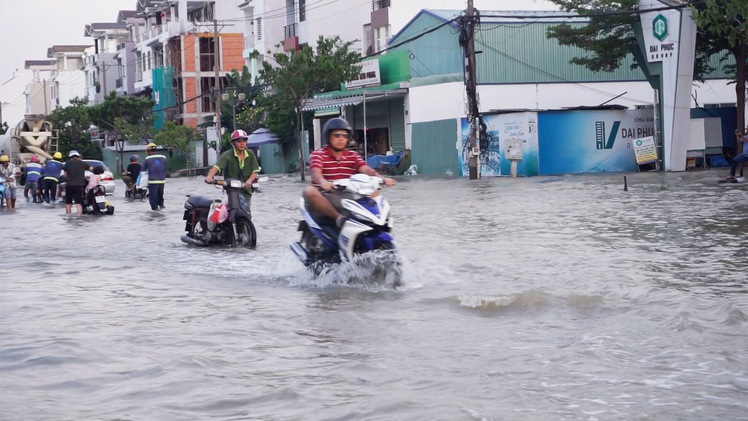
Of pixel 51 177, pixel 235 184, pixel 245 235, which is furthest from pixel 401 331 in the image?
pixel 51 177

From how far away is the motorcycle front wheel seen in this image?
13.4 m

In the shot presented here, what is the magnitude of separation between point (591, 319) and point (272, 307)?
2.51m

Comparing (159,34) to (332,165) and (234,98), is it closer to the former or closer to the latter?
(234,98)

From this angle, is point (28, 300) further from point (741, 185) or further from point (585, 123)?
point (585, 123)

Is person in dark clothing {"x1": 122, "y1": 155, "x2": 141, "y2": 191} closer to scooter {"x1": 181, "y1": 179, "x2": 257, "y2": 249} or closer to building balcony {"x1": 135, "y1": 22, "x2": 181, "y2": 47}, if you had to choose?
scooter {"x1": 181, "y1": 179, "x2": 257, "y2": 249}

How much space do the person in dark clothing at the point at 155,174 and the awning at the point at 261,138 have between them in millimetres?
31876

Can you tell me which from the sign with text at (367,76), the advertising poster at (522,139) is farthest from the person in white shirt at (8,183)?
the sign with text at (367,76)

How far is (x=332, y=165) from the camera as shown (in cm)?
977

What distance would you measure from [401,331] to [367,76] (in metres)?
39.9

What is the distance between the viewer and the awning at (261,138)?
182ft

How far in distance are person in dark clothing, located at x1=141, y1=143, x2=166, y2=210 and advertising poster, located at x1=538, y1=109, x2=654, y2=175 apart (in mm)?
16313

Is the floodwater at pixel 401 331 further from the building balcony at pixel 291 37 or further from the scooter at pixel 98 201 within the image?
the building balcony at pixel 291 37

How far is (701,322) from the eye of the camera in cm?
678

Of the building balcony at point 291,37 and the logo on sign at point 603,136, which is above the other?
the building balcony at point 291,37
